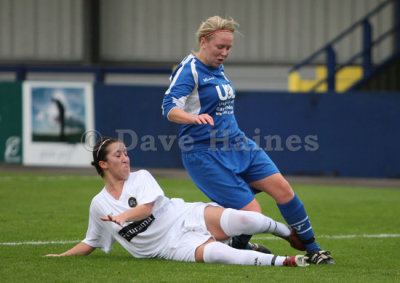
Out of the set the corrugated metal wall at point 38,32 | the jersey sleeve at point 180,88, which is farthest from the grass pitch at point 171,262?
the corrugated metal wall at point 38,32

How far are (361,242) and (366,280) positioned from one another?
2.46 metres

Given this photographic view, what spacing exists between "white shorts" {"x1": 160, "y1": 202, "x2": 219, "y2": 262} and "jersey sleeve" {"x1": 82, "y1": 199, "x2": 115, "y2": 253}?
0.49m

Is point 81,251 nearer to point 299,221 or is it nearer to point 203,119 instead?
point 203,119

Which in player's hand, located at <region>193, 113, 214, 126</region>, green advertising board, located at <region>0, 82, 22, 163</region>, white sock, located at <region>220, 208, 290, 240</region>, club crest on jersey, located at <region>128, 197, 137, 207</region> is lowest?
green advertising board, located at <region>0, 82, 22, 163</region>

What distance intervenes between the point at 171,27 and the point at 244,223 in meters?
19.9

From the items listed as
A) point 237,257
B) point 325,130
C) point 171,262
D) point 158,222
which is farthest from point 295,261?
point 325,130

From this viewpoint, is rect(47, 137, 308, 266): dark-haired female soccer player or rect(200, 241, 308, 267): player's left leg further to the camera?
rect(47, 137, 308, 266): dark-haired female soccer player

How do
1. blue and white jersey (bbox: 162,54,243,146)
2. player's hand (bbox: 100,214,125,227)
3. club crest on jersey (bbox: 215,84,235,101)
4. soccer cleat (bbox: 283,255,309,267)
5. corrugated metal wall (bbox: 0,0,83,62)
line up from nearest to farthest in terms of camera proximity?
player's hand (bbox: 100,214,125,227), soccer cleat (bbox: 283,255,309,267), blue and white jersey (bbox: 162,54,243,146), club crest on jersey (bbox: 215,84,235,101), corrugated metal wall (bbox: 0,0,83,62)

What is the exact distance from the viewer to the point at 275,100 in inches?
630

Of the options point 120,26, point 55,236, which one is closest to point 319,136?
point 55,236

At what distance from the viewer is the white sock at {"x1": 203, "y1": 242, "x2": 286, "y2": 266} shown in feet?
19.9

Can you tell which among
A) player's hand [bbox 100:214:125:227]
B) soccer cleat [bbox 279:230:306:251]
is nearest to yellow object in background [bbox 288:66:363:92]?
soccer cleat [bbox 279:230:306:251]

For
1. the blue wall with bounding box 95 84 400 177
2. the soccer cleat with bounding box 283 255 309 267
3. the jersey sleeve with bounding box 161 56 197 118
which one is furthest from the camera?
the blue wall with bounding box 95 84 400 177

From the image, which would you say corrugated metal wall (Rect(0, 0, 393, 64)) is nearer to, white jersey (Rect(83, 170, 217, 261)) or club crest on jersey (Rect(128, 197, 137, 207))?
white jersey (Rect(83, 170, 217, 261))
